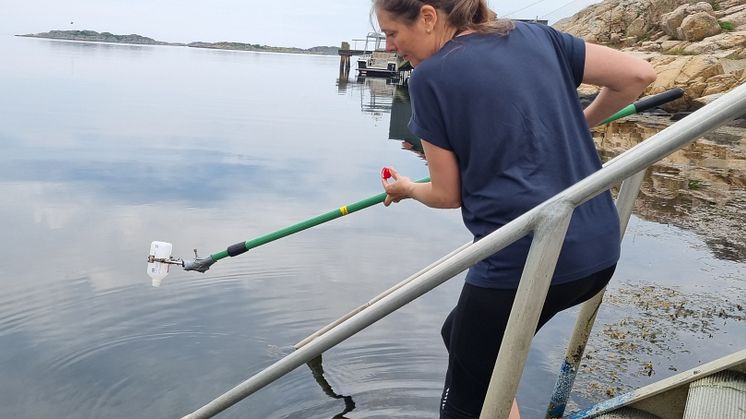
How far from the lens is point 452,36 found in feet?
6.51

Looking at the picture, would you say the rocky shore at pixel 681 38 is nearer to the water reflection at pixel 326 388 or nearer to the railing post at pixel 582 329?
the water reflection at pixel 326 388

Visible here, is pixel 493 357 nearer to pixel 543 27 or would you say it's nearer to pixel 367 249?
pixel 543 27

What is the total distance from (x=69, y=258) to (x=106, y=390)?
272 centimetres

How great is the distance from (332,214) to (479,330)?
1.81 meters

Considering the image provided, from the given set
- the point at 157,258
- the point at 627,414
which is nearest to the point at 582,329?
the point at 627,414

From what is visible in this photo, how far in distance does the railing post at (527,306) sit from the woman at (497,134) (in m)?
0.10

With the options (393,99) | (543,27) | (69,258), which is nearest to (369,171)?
(69,258)

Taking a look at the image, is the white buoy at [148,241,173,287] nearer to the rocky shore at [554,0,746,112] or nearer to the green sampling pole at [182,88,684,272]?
the green sampling pole at [182,88,684,272]

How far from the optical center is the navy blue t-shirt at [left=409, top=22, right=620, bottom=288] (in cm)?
186

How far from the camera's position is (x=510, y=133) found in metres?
1.87

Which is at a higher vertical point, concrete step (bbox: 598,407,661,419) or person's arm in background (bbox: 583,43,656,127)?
person's arm in background (bbox: 583,43,656,127)

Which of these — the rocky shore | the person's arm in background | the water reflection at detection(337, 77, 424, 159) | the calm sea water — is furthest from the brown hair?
the rocky shore

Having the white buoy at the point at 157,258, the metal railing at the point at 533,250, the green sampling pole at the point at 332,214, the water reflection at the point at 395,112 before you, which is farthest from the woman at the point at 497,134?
the water reflection at the point at 395,112

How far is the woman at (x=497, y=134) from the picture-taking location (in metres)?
1.87
